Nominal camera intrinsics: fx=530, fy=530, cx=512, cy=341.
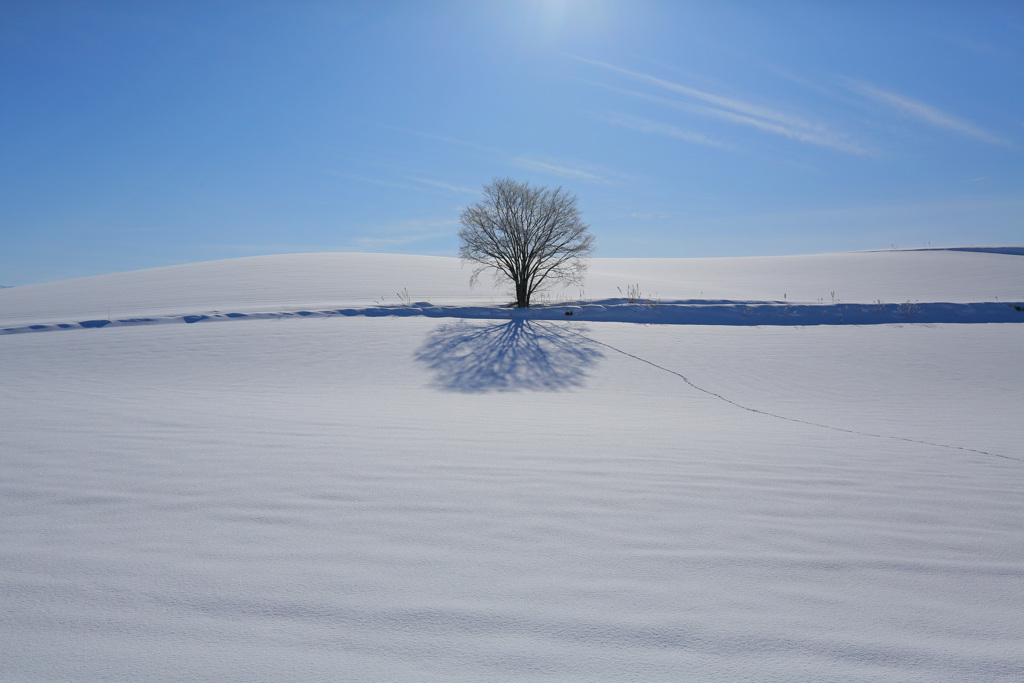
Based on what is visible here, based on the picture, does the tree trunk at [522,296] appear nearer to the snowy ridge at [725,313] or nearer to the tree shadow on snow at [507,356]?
the snowy ridge at [725,313]

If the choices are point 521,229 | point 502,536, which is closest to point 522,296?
point 521,229

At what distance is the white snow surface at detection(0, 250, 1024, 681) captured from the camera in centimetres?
185

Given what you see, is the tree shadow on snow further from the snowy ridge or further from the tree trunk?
the tree trunk

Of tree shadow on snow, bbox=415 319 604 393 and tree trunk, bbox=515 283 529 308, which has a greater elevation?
tree trunk, bbox=515 283 529 308

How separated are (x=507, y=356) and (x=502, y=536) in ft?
29.3

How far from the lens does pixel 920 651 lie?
1.89 m

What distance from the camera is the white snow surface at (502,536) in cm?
185

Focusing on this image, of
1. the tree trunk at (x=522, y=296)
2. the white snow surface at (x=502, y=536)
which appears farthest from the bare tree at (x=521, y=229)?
the white snow surface at (x=502, y=536)

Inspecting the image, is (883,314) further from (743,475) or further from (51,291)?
(51,291)

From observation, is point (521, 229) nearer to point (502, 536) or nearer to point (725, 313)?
point (725, 313)

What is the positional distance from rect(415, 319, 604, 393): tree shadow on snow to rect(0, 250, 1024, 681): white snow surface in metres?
1.19

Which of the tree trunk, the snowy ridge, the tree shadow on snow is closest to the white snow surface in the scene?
the tree shadow on snow

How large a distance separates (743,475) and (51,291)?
89.2 ft

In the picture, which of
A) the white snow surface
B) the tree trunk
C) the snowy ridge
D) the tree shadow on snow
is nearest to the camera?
the white snow surface
